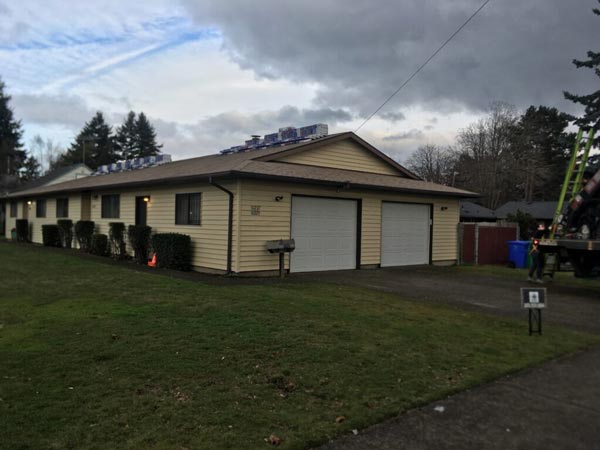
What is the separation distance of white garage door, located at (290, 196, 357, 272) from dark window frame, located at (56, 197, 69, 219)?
14.1m

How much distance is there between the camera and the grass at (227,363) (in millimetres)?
3467

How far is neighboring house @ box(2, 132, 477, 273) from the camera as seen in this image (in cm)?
1182

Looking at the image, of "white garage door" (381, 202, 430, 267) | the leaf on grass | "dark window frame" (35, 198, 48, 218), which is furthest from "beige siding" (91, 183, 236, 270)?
"dark window frame" (35, 198, 48, 218)

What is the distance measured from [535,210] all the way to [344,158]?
30.8 meters

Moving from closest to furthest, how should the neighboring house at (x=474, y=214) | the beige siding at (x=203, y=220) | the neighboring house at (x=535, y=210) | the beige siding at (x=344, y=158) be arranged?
the beige siding at (x=203, y=220), the beige siding at (x=344, y=158), the neighboring house at (x=474, y=214), the neighboring house at (x=535, y=210)

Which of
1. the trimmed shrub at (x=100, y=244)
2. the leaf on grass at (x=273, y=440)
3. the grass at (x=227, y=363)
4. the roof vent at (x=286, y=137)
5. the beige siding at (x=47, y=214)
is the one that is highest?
the roof vent at (x=286, y=137)

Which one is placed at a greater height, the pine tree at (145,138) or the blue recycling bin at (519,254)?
the pine tree at (145,138)

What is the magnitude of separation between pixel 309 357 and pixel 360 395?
1027 mm

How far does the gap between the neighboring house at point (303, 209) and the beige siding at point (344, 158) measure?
3 centimetres

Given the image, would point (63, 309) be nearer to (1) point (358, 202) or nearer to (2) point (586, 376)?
(2) point (586, 376)

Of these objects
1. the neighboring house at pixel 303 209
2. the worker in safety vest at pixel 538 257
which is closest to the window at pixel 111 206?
the neighboring house at pixel 303 209

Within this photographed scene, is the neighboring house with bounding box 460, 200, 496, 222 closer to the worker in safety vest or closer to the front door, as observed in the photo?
the worker in safety vest

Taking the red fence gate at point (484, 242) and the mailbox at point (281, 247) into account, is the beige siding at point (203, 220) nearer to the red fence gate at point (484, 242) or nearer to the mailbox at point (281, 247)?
the mailbox at point (281, 247)

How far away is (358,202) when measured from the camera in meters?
14.1
